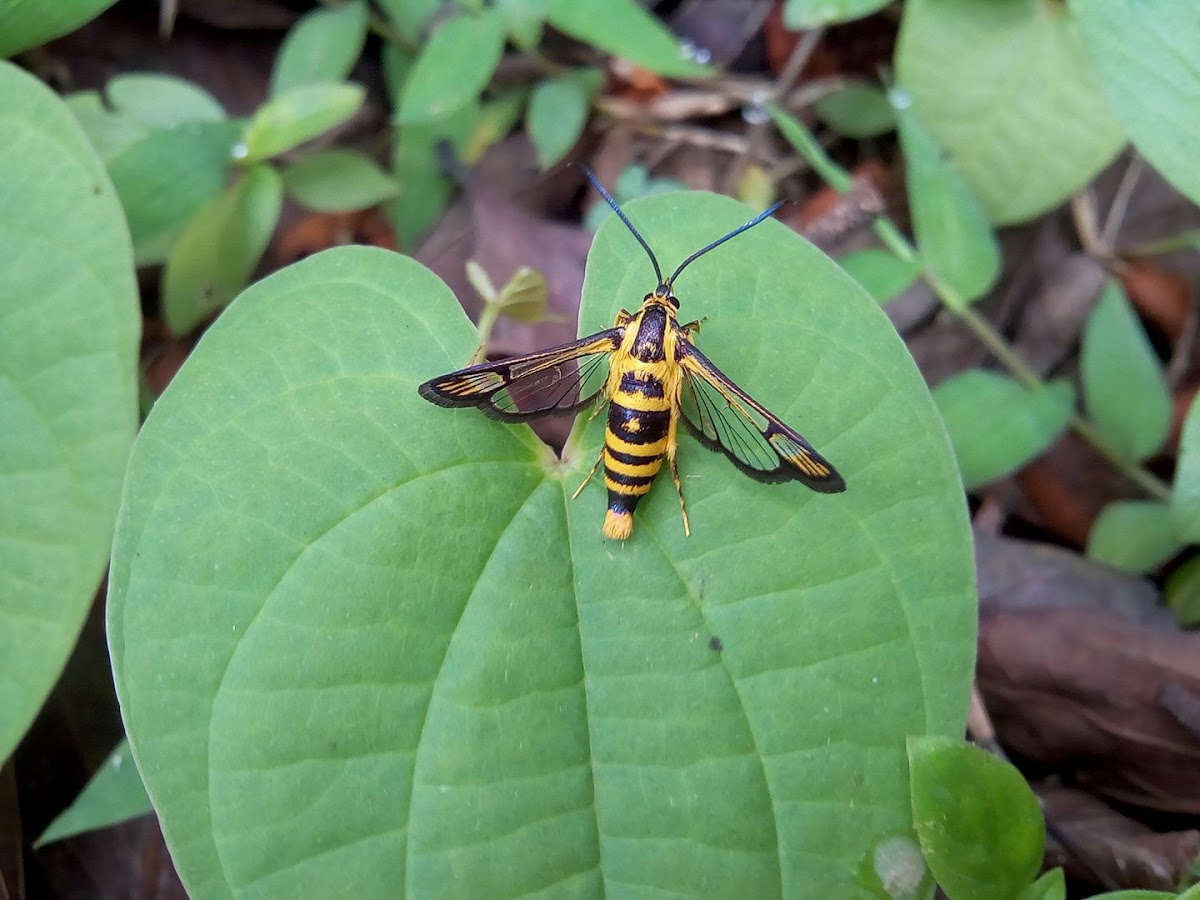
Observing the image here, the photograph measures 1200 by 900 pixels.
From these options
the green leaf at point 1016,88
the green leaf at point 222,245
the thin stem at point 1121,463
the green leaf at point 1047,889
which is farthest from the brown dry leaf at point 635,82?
the green leaf at point 1047,889

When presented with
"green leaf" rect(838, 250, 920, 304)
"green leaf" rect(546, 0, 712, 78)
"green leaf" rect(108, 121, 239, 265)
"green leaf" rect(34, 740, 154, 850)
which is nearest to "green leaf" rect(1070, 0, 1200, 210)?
"green leaf" rect(838, 250, 920, 304)

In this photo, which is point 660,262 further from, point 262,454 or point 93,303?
point 93,303

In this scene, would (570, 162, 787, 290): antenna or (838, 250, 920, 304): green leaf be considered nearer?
(570, 162, 787, 290): antenna

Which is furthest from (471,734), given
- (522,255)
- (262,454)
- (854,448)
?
(522,255)

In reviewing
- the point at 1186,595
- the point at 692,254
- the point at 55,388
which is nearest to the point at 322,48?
the point at 55,388

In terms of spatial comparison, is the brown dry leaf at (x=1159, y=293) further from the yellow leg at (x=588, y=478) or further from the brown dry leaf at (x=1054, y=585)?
the yellow leg at (x=588, y=478)

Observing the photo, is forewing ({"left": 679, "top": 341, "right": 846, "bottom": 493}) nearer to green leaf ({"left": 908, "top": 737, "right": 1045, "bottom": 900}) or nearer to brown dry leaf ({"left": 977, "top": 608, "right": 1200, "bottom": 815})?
green leaf ({"left": 908, "top": 737, "right": 1045, "bottom": 900})
